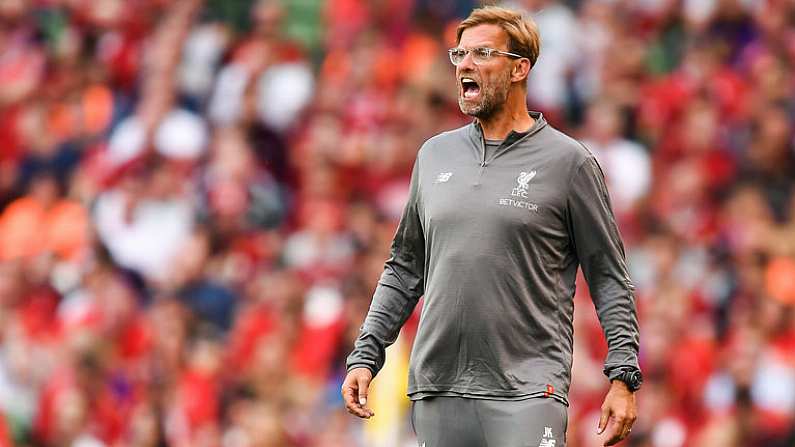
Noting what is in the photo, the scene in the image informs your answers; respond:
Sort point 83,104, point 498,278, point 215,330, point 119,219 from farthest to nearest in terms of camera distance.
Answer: point 83,104 < point 119,219 < point 215,330 < point 498,278

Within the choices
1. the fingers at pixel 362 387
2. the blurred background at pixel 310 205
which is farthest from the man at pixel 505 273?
the blurred background at pixel 310 205

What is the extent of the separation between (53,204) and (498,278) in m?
8.32

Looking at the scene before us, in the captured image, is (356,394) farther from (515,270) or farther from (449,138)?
(449,138)

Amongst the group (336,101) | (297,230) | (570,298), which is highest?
(336,101)

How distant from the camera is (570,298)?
548cm

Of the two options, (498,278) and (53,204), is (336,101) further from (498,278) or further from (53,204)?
(498,278)

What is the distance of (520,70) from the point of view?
5.55m

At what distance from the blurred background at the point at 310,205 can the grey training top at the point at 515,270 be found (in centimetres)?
442

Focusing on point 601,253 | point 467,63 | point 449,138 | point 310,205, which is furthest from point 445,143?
point 310,205

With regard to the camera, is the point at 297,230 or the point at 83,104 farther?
the point at 83,104

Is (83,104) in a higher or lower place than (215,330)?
higher

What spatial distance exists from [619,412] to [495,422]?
1.34 ft

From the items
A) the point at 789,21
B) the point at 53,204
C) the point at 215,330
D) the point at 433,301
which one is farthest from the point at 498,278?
the point at 53,204

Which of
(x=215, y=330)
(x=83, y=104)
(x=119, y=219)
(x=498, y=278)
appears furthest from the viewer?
(x=83, y=104)
